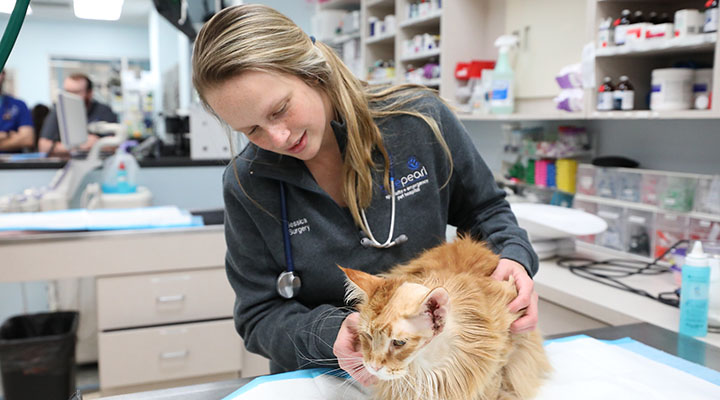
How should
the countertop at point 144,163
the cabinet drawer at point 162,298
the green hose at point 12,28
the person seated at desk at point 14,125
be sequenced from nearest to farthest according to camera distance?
the green hose at point 12,28 < the cabinet drawer at point 162,298 < the countertop at point 144,163 < the person seated at desk at point 14,125

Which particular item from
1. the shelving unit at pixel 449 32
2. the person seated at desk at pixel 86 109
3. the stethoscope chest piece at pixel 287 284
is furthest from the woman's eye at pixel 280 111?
the person seated at desk at pixel 86 109

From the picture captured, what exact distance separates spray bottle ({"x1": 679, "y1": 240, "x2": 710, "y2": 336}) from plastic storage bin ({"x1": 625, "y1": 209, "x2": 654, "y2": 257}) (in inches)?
29.7

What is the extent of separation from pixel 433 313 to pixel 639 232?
169 cm

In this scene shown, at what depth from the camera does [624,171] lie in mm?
2111

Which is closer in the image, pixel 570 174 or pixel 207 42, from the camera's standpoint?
pixel 207 42

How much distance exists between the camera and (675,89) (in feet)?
5.69

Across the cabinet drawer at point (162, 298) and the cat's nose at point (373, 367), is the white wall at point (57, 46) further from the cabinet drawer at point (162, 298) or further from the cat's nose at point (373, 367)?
the cat's nose at point (373, 367)

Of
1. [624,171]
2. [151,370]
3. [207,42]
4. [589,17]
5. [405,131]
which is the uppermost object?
[589,17]

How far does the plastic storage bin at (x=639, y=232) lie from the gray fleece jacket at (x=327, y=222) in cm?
114

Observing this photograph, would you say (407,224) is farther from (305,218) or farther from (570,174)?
(570,174)

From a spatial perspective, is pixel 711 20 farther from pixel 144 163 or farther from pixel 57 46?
pixel 57 46

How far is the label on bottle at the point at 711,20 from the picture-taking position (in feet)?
5.08

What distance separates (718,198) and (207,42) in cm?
168

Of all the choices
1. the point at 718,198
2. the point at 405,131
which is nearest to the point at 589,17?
the point at 718,198
